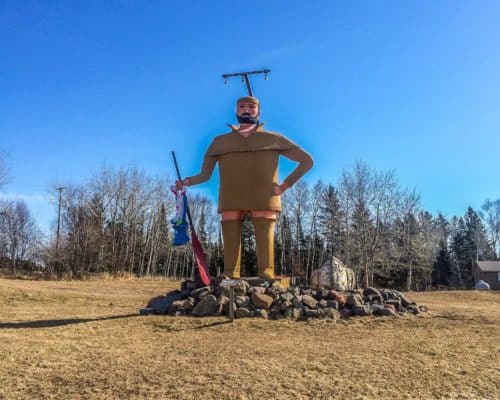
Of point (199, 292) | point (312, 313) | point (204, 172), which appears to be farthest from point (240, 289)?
point (204, 172)

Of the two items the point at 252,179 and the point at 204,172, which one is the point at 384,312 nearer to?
the point at 252,179

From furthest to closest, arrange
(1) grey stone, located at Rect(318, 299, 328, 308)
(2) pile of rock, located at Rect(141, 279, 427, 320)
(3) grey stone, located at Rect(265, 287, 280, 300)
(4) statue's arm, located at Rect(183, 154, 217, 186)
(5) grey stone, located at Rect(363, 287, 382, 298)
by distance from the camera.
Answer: (4) statue's arm, located at Rect(183, 154, 217, 186)
(5) grey stone, located at Rect(363, 287, 382, 298)
(3) grey stone, located at Rect(265, 287, 280, 300)
(1) grey stone, located at Rect(318, 299, 328, 308)
(2) pile of rock, located at Rect(141, 279, 427, 320)

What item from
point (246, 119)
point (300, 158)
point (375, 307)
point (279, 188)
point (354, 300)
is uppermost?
point (246, 119)

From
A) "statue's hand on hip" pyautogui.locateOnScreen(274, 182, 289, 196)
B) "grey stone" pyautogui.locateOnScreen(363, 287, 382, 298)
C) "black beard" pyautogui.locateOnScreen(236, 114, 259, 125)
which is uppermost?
"black beard" pyautogui.locateOnScreen(236, 114, 259, 125)

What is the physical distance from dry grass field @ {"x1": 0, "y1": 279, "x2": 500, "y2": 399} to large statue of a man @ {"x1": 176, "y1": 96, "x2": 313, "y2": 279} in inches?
83.9

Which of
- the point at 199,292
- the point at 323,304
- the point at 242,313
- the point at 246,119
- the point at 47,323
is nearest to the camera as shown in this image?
the point at 242,313

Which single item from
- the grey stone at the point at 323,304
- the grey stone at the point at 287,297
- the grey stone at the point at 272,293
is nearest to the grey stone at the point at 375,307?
the grey stone at the point at 323,304

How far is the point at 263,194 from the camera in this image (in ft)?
32.4

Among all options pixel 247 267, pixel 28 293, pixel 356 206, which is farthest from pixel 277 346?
pixel 247 267

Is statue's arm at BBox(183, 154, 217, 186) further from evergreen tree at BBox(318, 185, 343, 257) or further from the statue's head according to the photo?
evergreen tree at BBox(318, 185, 343, 257)

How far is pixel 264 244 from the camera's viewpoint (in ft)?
32.5

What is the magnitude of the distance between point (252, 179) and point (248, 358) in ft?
16.1

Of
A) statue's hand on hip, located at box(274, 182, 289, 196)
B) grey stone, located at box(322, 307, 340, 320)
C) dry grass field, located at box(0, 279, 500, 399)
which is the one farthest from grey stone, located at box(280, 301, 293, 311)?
statue's hand on hip, located at box(274, 182, 289, 196)

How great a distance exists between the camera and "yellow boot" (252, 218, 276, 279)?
9859 millimetres
